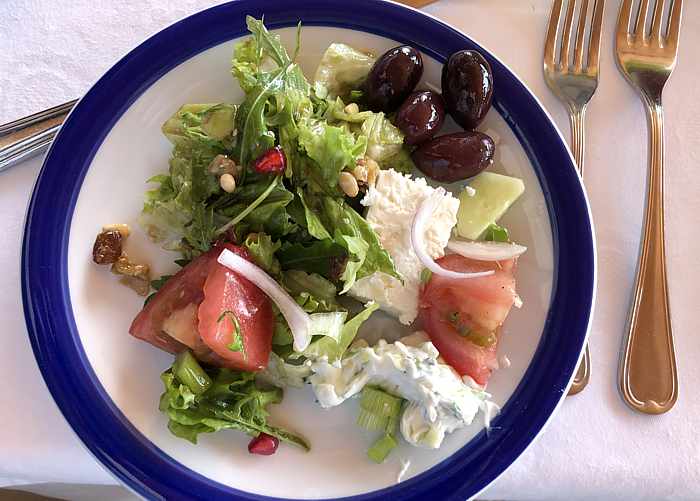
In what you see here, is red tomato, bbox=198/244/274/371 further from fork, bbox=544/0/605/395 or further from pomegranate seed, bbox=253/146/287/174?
fork, bbox=544/0/605/395

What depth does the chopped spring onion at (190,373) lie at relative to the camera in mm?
1085

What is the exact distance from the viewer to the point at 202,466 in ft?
3.64

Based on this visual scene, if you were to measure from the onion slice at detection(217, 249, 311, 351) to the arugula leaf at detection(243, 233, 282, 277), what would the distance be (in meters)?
0.02

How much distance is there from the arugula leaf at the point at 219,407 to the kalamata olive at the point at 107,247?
0.24 m

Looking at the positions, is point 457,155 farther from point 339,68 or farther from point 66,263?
point 66,263

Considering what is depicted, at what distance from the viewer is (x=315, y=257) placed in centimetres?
117

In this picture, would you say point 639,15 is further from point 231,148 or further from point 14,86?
point 14,86

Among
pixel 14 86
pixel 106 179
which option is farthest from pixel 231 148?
pixel 14 86

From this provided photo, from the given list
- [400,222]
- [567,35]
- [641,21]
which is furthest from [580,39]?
[400,222]

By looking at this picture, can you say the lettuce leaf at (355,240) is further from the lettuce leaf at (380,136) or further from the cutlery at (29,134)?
the cutlery at (29,134)

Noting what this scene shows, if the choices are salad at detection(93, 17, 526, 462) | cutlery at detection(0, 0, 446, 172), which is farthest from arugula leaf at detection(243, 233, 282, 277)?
cutlery at detection(0, 0, 446, 172)

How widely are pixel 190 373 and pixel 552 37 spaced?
3.33 feet

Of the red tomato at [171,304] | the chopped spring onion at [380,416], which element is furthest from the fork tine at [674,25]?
the red tomato at [171,304]

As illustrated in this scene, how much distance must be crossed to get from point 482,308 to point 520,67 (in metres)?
0.56
